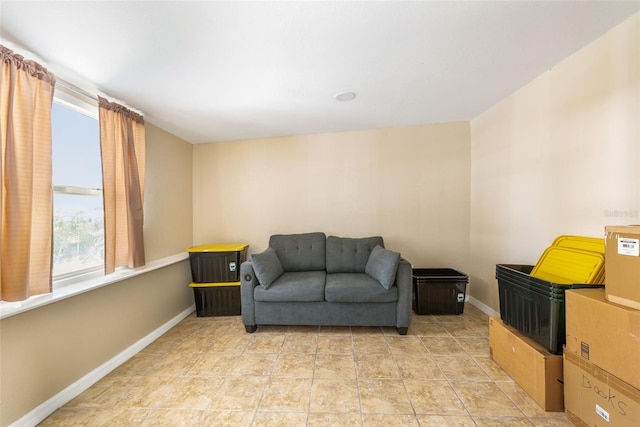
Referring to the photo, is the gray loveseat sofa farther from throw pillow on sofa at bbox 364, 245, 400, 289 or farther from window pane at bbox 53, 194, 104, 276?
window pane at bbox 53, 194, 104, 276

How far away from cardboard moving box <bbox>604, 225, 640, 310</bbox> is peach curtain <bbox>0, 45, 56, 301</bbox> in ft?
10.5

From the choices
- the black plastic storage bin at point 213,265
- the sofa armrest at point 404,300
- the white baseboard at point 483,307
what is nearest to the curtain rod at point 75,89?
the black plastic storage bin at point 213,265

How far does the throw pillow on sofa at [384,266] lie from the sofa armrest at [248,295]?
1309mm

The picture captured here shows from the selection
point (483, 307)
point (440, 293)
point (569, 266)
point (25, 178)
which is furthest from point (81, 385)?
point (483, 307)

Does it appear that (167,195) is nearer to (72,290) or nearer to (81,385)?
(72,290)

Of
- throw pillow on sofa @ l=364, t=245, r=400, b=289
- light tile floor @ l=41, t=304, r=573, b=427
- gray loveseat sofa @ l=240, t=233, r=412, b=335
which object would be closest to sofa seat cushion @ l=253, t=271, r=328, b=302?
gray loveseat sofa @ l=240, t=233, r=412, b=335

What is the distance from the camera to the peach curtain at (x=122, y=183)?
1.92m

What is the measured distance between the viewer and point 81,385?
1658 millimetres

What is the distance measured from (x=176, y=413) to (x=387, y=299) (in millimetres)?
1847

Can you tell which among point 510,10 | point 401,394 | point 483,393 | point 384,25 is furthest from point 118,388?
point 510,10

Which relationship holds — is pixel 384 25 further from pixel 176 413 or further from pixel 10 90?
pixel 176 413

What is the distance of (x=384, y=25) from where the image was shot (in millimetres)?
1348

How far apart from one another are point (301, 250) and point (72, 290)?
204cm

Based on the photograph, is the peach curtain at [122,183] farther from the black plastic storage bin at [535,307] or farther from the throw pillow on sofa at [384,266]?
the black plastic storage bin at [535,307]
